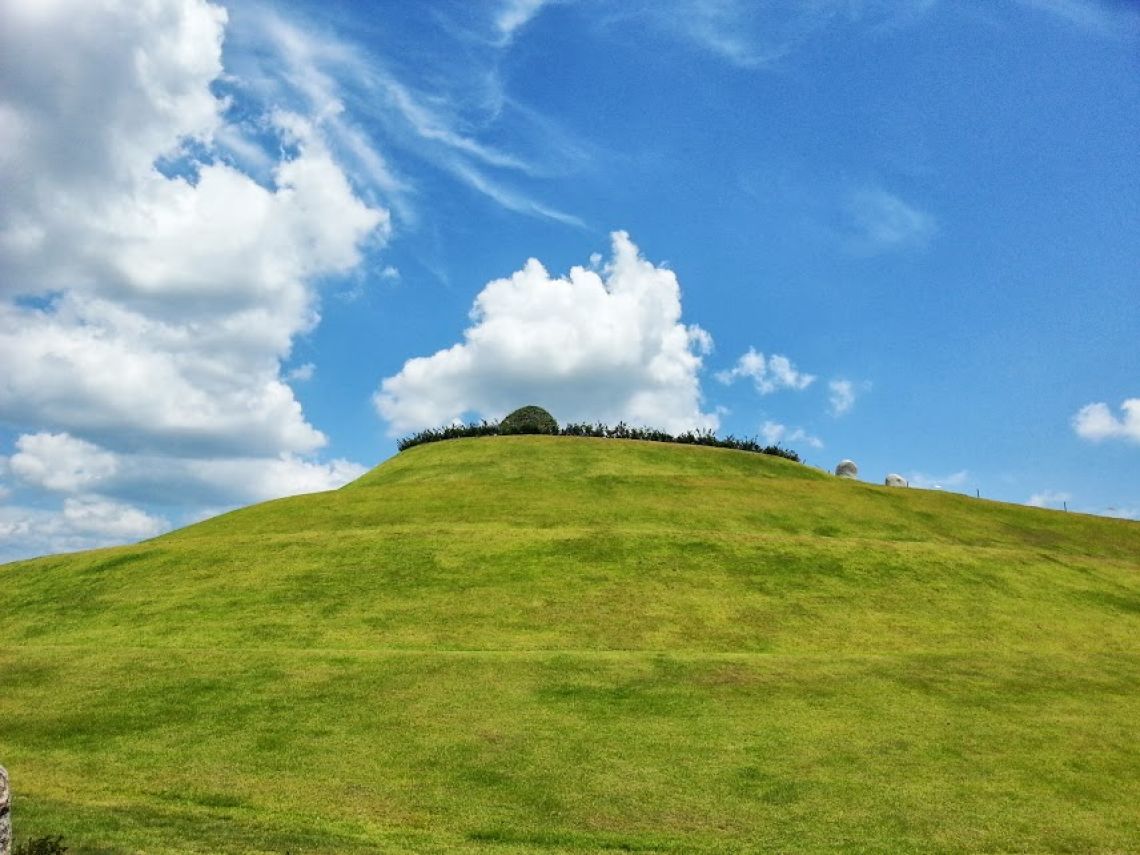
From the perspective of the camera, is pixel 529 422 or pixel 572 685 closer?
pixel 572 685

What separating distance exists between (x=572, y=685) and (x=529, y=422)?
2040 inches

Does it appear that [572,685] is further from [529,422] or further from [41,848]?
[529,422]

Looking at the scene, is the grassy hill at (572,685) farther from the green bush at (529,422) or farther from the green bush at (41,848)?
the green bush at (529,422)

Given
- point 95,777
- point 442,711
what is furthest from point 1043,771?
point 95,777

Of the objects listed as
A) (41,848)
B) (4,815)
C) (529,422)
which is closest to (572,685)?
(41,848)

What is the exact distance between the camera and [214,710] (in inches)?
917

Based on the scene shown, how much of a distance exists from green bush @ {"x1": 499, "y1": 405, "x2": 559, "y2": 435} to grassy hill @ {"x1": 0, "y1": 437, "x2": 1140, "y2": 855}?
25.2m

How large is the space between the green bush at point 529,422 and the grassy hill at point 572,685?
25238mm

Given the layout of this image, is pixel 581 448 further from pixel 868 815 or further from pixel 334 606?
pixel 868 815

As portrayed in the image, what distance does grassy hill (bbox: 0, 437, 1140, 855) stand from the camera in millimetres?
16922

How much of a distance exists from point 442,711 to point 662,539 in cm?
2106

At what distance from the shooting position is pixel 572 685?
24.7 metres

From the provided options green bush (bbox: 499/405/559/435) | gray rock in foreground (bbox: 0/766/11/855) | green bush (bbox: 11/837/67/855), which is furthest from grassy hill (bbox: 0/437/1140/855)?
green bush (bbox: 499/405/559/435)

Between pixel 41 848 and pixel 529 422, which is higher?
pixel 529 422
